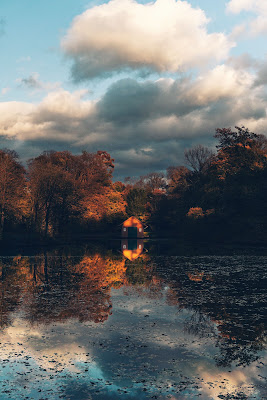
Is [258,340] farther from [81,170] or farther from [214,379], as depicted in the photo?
[81,170]

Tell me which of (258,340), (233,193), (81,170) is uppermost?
(81,170)

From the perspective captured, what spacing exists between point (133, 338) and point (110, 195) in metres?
68.5

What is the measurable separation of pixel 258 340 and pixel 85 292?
314 inches

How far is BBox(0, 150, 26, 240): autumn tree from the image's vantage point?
50.1 m

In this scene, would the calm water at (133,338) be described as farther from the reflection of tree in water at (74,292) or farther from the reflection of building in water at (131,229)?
the reflection of building in water at (131,229)

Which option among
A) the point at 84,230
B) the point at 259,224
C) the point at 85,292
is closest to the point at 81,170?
the point at 84,230

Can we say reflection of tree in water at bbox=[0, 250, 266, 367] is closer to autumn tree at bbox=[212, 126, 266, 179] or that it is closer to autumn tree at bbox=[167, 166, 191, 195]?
autumn tree at bbox=[212, 126, 266, 179]

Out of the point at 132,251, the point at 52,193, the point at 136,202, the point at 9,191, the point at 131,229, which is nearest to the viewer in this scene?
the point at 132,251

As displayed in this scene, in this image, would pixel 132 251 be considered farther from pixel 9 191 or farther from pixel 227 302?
pixel 227 302

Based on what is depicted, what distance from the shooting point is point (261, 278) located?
19.2m

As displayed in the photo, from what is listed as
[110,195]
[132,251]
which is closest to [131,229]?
[110,195]

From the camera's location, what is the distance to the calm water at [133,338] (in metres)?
6.98

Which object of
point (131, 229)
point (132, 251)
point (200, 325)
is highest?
point (131, 229)

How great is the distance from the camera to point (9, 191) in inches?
2013
